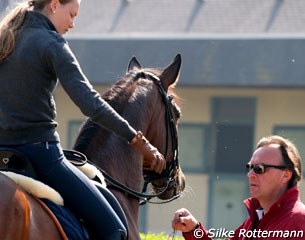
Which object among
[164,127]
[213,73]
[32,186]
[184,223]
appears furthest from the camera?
[213,73]

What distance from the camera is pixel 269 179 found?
5254 mm

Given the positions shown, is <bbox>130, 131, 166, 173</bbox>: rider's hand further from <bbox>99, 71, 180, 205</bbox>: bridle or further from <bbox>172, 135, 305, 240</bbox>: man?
<bbox>99, 71, 180, 205</bbox>: bridle

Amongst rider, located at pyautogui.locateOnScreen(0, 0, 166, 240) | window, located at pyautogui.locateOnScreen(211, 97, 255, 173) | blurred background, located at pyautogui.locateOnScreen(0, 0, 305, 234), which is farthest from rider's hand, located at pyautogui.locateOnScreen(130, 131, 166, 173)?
window, located at pyautogui.locateOnScreen(211, 97, 255, 173)

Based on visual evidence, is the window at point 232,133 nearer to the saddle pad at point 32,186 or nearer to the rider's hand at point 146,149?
the rider's hand at point 146,149

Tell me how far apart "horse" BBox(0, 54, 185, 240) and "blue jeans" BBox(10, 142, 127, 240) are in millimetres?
92

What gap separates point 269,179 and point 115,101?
48.2 inches

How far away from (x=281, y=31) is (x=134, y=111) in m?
16.4

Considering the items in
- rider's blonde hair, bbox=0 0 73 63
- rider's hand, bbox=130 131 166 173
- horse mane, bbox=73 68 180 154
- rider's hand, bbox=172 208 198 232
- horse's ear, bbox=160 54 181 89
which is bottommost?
rider's hand, bbox=172 208 198 232

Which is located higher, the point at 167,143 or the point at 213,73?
the point at 213,73

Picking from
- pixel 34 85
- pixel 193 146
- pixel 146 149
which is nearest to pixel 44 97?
pixel 34 85

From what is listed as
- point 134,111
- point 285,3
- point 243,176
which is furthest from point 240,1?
point 134,111

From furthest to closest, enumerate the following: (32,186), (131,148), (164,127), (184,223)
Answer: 1. (164,127)
2. (131,148)
3. (184,223)
4. (32,186)

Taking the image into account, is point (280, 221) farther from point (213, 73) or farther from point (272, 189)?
point (213, 73)

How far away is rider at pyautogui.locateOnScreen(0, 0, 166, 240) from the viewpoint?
4.87m
